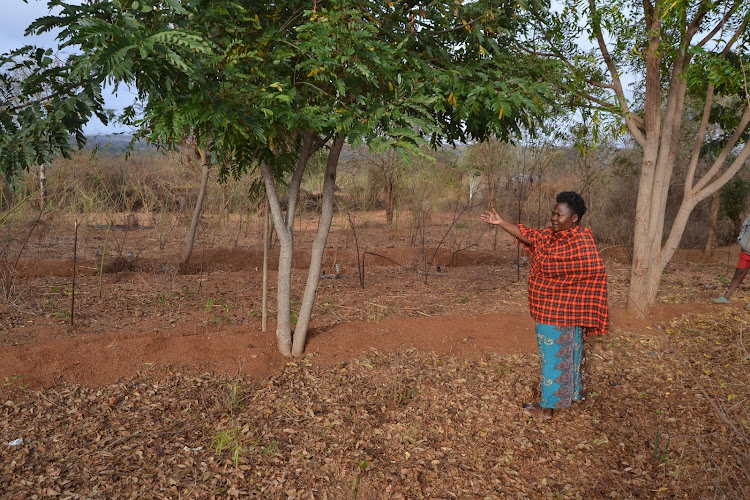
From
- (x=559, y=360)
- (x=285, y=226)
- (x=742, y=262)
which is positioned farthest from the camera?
(x=742, y=262)

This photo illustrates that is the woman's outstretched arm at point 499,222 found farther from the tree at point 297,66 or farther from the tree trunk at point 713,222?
the tree trunk at point 713,222

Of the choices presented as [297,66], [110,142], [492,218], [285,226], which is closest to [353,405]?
[285,226]

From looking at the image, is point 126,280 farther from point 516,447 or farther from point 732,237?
point 732,237

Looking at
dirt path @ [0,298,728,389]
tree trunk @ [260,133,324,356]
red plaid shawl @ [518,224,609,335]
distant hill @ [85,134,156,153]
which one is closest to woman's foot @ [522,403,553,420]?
red plaid shawl @ [518,224,609,335]

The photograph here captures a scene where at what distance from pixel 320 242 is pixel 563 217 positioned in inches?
66.7

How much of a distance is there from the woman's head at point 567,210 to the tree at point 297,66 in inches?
20.2

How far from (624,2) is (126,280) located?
20.6 feet

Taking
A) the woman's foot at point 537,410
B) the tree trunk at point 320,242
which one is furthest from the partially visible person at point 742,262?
the tree trunk at point 320,242

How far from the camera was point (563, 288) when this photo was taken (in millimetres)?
3350

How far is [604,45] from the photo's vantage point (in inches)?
216

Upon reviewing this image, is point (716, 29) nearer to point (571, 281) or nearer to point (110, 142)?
point (571, 281)

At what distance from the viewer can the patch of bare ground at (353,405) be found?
2.89 metres

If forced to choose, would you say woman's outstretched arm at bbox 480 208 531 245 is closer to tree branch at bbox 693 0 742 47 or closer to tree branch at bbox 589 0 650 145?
tree branch at bbox 589 0 650 145

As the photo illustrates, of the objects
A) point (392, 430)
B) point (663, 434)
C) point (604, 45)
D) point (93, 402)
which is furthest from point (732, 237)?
point (93, 402)
